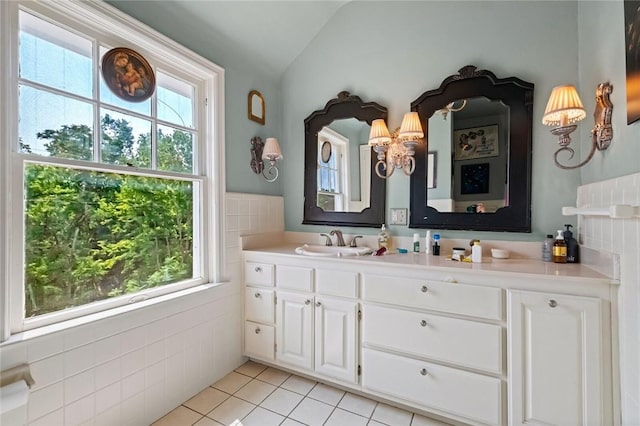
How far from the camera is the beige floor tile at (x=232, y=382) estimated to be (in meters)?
1.96

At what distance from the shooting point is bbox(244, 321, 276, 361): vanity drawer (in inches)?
83.7

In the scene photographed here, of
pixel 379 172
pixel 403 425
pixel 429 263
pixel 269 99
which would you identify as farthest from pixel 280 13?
pixel 403 425

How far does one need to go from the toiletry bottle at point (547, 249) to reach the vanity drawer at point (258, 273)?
173 cm

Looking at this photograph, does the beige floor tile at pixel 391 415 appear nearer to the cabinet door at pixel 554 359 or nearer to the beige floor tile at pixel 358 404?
the beige floor tile at pixel 358 404

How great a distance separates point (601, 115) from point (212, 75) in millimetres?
2283

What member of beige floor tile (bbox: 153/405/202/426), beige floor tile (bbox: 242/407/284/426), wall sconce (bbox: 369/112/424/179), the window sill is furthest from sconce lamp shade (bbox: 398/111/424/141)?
beige floor tile (bbox: 153/405/202/426)

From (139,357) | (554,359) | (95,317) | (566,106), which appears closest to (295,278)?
(139,357)

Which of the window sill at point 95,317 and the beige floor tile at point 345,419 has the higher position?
the window sill at point 95,317

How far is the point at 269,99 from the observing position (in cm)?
263

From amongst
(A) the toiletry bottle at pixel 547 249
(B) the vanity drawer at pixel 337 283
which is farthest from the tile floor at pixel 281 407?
(A) the toiletry bottle at pixel 547 249

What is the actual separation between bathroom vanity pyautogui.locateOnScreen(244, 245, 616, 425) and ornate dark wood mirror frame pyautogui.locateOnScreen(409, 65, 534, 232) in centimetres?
31

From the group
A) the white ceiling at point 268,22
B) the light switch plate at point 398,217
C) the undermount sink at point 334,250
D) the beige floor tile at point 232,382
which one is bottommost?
the beige floor tile at point 232,382

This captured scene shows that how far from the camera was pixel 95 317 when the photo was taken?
4.71ft

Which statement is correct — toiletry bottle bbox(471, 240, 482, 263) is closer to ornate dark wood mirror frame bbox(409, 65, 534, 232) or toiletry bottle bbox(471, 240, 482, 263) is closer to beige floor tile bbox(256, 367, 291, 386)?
Answer: ornate dark wood mirror frame bbox(409, 65, 534, 232)
